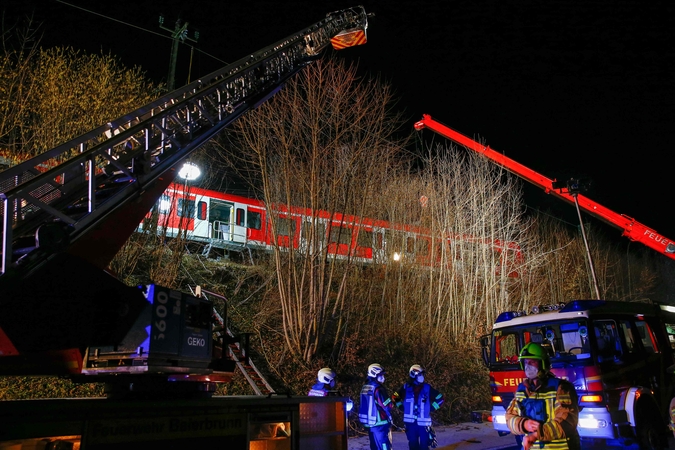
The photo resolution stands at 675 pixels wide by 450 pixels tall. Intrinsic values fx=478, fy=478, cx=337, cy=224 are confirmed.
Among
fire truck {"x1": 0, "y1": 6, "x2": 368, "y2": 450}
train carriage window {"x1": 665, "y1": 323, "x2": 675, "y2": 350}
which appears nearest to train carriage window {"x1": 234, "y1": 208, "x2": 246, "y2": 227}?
fire truck {"x1": 0, "y1": 6, "x2": 368, "y2": 450}

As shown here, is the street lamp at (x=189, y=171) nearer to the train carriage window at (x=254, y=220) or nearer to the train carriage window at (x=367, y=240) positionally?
the train carriage window at (x=254, y=220)

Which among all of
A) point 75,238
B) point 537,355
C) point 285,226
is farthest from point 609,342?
point 75,238

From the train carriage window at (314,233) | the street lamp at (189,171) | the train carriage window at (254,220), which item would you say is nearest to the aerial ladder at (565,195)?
the train carriage window at (254,220)

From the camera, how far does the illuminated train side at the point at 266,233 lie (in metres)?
11.5

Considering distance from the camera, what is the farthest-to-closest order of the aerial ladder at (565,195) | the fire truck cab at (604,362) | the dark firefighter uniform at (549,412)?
the aerial ladder at (565,195) → the fire truck cab at (604,362) → the dark firefighter uniform at (549,412)

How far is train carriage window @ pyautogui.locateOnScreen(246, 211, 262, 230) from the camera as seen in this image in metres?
15.3

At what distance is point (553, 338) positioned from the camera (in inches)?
296

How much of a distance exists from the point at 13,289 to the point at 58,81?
313 inches

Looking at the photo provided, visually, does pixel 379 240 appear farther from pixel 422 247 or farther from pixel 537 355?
pixel 537 355

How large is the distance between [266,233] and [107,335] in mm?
8656

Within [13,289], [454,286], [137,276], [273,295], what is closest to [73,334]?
[13,289]

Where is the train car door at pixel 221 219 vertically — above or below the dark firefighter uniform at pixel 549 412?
above

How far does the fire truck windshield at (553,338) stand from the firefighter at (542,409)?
3467 millimetres

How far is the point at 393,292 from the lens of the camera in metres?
13.9
